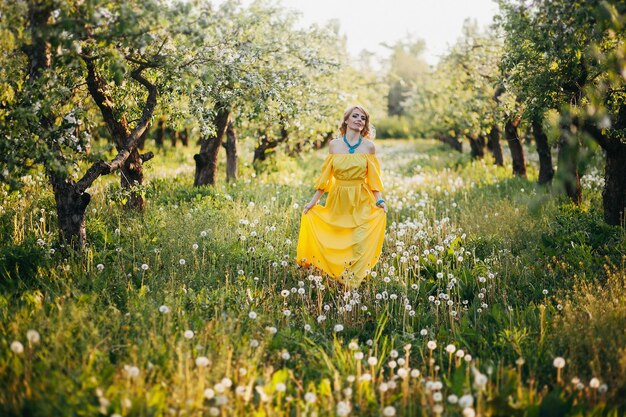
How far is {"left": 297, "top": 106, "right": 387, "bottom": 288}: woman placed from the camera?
6.59 metres

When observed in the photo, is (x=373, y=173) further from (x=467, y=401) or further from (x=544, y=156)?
(x=544, y=156)

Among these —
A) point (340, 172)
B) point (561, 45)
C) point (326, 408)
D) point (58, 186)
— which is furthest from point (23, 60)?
point (561, 45)

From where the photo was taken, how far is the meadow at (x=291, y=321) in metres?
3.45

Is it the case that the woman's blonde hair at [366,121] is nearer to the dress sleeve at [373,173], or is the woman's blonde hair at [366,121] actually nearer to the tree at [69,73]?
the dress sleeve at [373,173]

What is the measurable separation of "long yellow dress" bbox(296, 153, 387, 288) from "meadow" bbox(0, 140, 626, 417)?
312mm

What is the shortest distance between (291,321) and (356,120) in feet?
10.3

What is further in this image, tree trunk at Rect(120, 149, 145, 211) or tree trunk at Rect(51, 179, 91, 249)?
tree trunk at Rect(120, 149, 145, 211)

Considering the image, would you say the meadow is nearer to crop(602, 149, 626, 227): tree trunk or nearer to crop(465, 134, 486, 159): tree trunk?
crop(602, 149, 626, 227): tree trunk

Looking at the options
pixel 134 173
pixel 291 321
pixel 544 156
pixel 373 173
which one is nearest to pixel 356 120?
pixel 373 173

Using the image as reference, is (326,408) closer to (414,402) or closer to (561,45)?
(414,402)

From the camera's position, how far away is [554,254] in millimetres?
6703

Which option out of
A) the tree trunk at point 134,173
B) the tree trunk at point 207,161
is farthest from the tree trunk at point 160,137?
the tree trunk at point 134,173

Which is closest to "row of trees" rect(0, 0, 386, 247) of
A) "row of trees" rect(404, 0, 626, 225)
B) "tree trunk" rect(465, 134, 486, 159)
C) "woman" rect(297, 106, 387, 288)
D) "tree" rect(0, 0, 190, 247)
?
"tree" rect(0, 0, 190, 247)

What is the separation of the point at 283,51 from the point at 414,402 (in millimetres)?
8153
